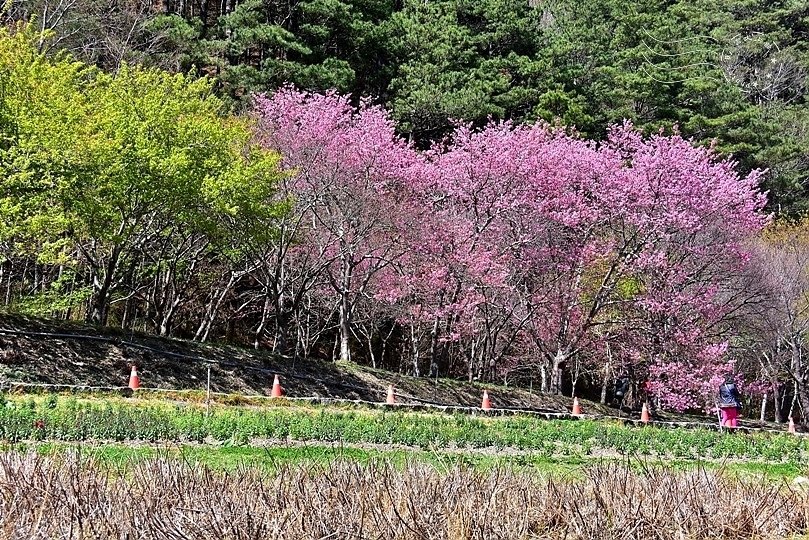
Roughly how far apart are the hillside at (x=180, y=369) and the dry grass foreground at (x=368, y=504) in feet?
36.5

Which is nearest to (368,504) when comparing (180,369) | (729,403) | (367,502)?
(367,502)

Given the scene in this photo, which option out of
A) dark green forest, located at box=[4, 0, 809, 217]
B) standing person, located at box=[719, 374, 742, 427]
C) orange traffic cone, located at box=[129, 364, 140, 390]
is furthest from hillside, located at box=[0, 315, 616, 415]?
dark green forest, located at box=[4, 0, 809, 217]

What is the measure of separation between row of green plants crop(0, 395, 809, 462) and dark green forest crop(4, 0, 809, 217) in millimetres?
17767

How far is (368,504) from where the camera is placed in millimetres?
4801

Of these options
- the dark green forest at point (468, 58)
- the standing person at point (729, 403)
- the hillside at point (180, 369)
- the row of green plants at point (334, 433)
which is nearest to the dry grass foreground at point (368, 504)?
the row of green plants at point (334, 433)

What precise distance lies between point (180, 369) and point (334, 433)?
28.1 feet

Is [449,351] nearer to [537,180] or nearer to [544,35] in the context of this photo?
[537,180]

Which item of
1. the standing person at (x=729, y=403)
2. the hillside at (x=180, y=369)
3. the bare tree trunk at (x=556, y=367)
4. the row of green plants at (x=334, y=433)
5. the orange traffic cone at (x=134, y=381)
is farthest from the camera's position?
the bare tree trunk at (x=556, y=367)

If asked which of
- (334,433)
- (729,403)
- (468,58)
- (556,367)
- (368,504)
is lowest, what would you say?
(334,433)

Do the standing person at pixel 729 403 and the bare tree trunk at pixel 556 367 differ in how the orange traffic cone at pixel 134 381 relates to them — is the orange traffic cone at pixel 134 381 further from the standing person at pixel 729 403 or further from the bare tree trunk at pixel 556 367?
the bare tree trunk at pixel 556 367

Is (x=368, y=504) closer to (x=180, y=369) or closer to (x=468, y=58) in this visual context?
(x=180, y=369)

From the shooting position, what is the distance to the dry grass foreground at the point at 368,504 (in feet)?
14.4

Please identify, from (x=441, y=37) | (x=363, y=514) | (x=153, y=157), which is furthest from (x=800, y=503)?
(x=441, y=37)

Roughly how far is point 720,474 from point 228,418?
696 cm
